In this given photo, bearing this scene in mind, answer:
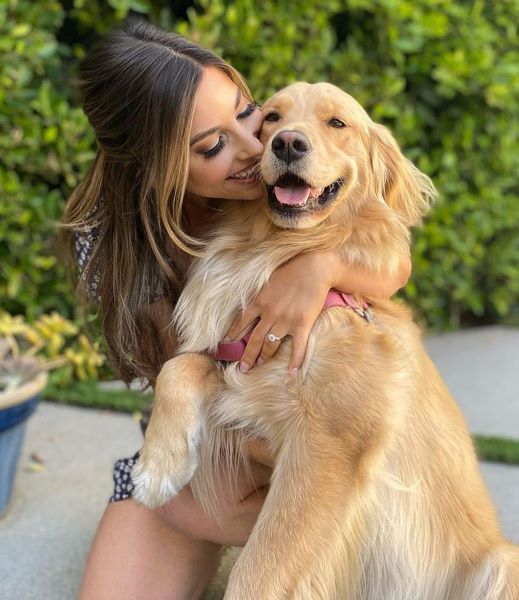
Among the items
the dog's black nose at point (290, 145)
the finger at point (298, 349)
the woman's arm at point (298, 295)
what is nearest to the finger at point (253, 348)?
the woman's arm at point (298, 295)

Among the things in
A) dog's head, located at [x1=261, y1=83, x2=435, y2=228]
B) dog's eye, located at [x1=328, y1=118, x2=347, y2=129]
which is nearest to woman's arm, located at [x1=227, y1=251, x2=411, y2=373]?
dog's head, located at [x1=261, y1=83, x2=435, y2=228]

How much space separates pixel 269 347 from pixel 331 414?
28cm

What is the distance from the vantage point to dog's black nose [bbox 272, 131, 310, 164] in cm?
185

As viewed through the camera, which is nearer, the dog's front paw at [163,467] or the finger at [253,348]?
the dog's front paw at [163,467]

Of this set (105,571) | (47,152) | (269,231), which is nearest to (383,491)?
(269,231)

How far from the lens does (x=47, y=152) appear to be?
3820 mm

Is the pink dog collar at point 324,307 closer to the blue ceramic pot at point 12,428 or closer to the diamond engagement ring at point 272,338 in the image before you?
the diamond engagement ring at point 272,338

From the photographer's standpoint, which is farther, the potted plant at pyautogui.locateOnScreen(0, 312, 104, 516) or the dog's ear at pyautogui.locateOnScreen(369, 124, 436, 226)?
the potted plant at pyautogui.locateOnScreen(0, 312, 104, 516)

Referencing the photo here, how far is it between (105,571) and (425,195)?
4.92ft

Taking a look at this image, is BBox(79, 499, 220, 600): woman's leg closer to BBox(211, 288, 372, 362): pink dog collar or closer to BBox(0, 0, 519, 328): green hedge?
BBox(211, 288, 372, 362): pink dog collar

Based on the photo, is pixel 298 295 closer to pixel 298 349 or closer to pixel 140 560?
pixel 298 349

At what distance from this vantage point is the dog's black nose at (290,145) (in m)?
1.85

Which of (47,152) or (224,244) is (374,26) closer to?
(47,152)

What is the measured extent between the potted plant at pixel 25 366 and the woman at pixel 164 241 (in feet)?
Result: 1.73
